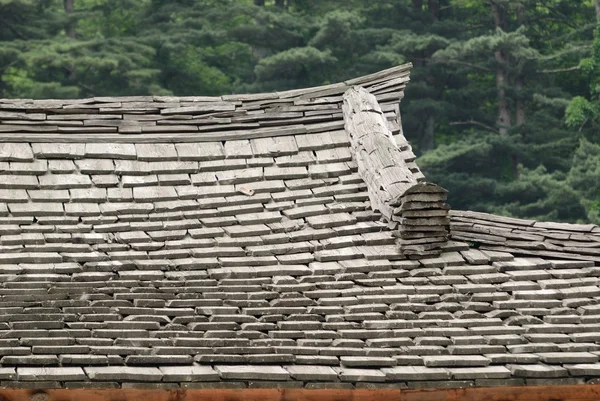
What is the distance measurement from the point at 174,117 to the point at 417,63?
3097 cm

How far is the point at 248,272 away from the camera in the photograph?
8.46 meters

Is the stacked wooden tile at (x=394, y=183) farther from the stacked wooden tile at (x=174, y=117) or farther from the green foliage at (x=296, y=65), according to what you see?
the green foliage at (x=296, y=65)

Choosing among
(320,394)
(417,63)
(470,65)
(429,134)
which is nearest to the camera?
(320,394)

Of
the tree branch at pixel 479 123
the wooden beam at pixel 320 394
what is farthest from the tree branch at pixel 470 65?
the wooden beam at pixel 320 394

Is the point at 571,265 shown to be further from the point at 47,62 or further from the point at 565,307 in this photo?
the point at 47,62

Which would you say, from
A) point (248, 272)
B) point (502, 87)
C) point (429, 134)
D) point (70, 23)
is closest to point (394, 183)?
point (248, 272)

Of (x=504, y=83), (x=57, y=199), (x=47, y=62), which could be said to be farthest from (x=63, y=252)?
(x=504, y=83)

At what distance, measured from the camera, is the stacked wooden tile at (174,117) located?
10.1 m

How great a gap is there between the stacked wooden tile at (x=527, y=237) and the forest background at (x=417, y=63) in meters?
25.0

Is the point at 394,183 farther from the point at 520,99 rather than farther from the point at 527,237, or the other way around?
the point at 520,99

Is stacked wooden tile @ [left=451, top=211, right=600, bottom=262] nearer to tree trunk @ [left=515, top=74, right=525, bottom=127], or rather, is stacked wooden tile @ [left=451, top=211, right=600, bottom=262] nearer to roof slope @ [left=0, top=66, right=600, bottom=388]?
roof slope @ [left=0, top=66, right=600, bottom=388]

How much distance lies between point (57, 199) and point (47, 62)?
95.1ft

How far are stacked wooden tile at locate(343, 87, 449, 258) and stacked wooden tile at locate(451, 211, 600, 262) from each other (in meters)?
0.28

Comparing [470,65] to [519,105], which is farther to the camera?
[519,105]
